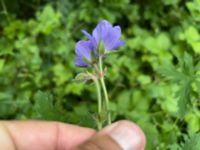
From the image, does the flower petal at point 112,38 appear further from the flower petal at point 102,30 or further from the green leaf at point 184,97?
the green leaf at point 184,97

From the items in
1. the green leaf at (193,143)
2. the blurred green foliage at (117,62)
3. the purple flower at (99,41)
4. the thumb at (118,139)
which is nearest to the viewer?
the thumb at (118,139)

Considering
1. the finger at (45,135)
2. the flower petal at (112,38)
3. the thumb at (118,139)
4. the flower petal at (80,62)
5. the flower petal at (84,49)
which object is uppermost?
the flower petal at (112,38)

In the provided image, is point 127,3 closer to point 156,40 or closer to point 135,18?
point 135,18

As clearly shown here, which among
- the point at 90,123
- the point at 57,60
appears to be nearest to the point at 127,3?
the point at 57,60

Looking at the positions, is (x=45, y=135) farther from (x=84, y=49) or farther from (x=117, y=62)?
(x=117, y=62)

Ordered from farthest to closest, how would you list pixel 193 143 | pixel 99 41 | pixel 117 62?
pixel 117 62 → pixel 193 143 → pixel 99 41

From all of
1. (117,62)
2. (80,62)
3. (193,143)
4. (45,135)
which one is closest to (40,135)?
(45,135)

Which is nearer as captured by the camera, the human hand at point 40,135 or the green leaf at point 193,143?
the human hand at point 40,135

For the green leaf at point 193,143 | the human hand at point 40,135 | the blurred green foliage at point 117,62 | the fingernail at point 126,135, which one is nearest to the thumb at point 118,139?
the fingernail at point 126,135
